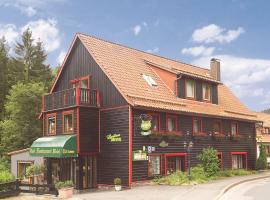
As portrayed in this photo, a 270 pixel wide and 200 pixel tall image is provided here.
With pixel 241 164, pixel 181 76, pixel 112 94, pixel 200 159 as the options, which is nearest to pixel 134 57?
pixel 181 76

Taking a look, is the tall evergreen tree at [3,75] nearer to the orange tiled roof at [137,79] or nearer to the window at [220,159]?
the orange tiled roof at [137,79]

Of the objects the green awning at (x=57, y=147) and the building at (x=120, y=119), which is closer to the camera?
the green awning at (x=57, y=147)

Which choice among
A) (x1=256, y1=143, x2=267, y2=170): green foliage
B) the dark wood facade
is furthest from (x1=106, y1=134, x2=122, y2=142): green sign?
(x1=256, y1=143, x2=267, y2=170): green foliage

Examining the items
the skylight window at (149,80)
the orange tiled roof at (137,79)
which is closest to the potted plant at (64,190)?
the orange tiled roof at (137,79)

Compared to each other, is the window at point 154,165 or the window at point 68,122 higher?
the window at point 68,122

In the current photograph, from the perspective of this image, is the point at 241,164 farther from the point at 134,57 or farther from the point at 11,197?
the point at 11,197

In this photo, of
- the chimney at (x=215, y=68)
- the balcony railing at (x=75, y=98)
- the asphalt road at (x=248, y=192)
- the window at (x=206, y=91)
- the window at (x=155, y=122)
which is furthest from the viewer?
the chimney at (x=215, y=68)

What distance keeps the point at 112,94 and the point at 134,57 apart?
715 centimetres

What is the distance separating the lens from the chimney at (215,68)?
148 feet

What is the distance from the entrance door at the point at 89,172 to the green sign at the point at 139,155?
3.63 meters

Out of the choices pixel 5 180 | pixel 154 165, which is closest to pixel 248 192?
pixel 154 165

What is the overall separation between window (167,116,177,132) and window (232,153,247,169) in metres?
9.53

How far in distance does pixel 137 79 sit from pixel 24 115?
21.8 metres

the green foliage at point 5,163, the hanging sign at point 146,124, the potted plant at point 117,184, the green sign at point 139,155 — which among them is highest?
the hanging sign at point 146,124
